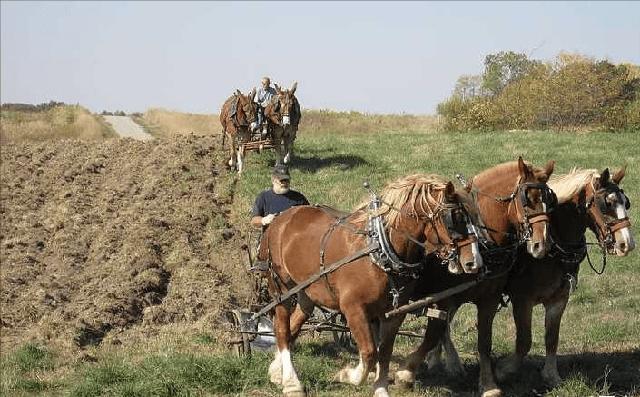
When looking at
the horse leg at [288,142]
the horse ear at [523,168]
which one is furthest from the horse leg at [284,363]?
the horse leg at [288,142]

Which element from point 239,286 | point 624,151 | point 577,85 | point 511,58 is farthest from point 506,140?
point 511,58

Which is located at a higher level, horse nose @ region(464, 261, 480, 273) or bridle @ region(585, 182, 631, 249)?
bridle @ region(585, 182, 631, 249)

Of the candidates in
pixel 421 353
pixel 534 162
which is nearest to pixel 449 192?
pixel 421 353

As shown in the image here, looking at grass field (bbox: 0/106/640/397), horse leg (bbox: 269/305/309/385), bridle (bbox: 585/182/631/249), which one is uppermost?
bridle (bbox: 585/182/631/249)

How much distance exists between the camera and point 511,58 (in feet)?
196

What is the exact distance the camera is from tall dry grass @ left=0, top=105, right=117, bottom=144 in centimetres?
3612

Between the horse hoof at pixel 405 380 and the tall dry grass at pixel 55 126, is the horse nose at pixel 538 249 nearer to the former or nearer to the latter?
the horse hoof at pixel 405 380

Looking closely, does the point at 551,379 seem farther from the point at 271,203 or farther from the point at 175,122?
the point at 175,122

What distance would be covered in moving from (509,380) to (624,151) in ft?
60.1

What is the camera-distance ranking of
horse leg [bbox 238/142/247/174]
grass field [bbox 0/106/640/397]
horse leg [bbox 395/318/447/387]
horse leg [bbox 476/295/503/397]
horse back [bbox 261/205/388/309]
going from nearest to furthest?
1. horse back [bbox 261/205/388/309]
2. horse leg [bbox 476/295/503/397]
3. horse leg [bbox 395/318/447/387]
4. grass field [bbox 0/106/640/397]
5. horse leg [bbox 238/142/247/174]

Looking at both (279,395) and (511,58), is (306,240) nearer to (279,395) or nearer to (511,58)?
(279,395)

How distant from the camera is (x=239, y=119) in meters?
21.8

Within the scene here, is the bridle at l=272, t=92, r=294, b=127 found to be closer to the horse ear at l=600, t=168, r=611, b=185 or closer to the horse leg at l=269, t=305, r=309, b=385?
the horse leg at l=269, t=305, r=309, b=385

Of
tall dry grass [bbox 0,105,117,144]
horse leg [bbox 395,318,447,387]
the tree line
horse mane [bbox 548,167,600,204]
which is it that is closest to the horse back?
horse leg [bbox 395,318,447,387]
